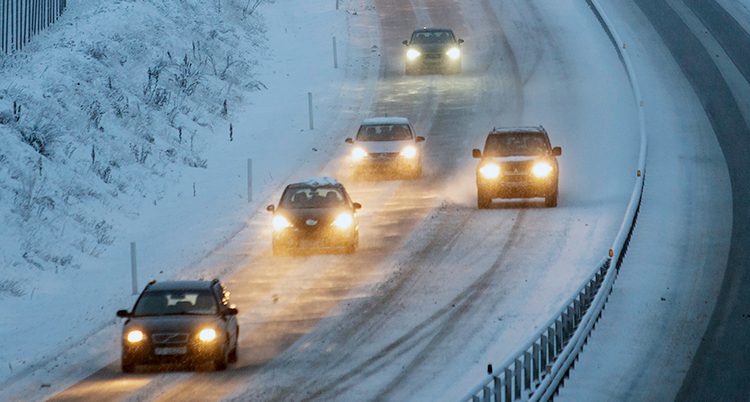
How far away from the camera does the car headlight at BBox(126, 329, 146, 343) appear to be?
78.8ft

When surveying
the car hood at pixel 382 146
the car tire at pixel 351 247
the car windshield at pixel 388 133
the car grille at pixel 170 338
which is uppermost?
the car windshield at pixel 388 133

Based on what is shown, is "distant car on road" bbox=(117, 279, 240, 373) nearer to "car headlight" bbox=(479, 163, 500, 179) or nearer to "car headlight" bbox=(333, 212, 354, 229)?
"car headlight" bbox=(333, 212, 354, 229)

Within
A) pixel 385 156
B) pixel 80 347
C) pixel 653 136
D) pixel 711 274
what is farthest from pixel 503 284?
pixel 653 136

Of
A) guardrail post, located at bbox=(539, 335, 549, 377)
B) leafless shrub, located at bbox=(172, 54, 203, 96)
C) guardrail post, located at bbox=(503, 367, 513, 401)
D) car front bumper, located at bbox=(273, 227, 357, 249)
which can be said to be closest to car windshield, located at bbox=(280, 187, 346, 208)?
car front bumper, located at bbox=(273, 227, 357, 249)

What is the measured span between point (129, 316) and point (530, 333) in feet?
21.7

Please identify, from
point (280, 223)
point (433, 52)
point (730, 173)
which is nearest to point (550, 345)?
point (280, 223)

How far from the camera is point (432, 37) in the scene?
194 ft

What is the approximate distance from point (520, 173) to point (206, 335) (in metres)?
15.9

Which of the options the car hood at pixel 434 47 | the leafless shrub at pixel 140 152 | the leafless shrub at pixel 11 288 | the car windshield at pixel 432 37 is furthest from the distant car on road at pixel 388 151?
the car windshield at pixel 432 37

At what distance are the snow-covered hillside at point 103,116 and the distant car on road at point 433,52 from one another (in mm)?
5901

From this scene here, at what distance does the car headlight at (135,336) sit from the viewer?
78.8 feet

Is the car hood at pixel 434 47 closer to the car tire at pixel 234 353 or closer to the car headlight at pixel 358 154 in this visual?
the car headlight at pixel 358 154

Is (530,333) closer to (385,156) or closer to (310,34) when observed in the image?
(385,156)

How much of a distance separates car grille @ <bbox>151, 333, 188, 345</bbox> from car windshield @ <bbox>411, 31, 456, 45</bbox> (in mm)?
36050
